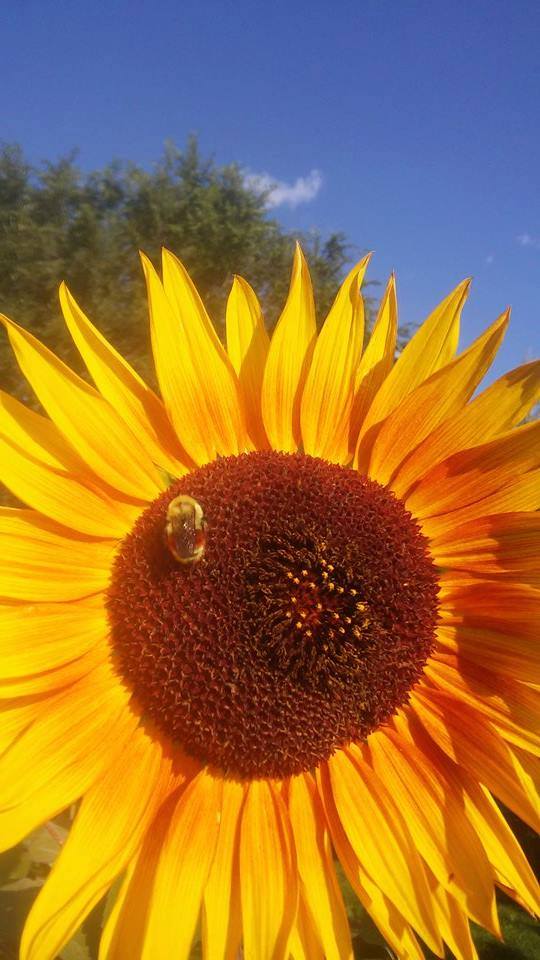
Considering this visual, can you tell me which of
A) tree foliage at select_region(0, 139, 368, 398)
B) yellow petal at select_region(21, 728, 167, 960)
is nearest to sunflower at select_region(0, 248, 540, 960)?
yellow petal at select_region(21, 728, 167, 960)

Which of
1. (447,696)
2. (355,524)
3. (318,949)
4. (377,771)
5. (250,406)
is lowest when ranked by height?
(318,949)

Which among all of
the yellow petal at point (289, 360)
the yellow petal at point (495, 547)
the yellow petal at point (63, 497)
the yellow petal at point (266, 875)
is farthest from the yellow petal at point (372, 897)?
the yellow petal at point (289, 360)

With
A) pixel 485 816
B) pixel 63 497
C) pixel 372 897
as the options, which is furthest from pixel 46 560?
pixel 485 816

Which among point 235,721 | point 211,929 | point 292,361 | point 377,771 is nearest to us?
point 211,929

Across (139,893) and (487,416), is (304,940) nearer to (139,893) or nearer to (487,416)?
(139,893)

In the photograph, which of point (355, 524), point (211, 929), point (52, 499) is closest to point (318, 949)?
point (211, 929)

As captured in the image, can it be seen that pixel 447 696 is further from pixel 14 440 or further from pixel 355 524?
pixel 14 440

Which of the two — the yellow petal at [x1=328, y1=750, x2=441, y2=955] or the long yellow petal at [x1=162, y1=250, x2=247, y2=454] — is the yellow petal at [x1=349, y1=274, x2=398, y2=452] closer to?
the long yellow petal at [x1=162, y1=250, x2=247, y2=454]
